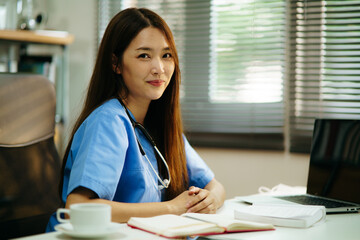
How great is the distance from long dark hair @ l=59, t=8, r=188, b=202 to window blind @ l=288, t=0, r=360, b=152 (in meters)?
0.92

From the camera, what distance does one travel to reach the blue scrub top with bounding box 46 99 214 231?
1127mm

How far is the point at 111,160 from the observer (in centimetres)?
117

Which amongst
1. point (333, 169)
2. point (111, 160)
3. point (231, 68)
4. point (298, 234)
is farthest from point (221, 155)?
point (298, 234)

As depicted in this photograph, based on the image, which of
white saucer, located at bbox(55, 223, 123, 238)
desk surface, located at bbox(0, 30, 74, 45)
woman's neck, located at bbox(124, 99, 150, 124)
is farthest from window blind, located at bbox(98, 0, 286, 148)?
white saucer, located at bbox(55, 223, 123, 238)

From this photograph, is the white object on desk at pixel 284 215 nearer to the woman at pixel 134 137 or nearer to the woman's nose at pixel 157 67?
the woman at pixel 134 137

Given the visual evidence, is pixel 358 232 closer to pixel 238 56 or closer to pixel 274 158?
pixel 274 158

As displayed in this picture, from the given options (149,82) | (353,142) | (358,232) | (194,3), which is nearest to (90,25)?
(194,3)

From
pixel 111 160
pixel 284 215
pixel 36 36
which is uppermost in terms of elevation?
pixel 36 36

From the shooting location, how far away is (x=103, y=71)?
1.40 metres

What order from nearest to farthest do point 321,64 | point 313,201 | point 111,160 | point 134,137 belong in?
1. point 111,160
2. point 134,137
3. point 313,201
4. point 321,64

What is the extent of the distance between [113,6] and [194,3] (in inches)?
23.6

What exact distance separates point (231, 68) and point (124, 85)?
1145 mm

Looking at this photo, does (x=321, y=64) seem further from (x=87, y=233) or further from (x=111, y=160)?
(x=87, y=233)

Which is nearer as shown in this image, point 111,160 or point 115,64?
point 111,160
